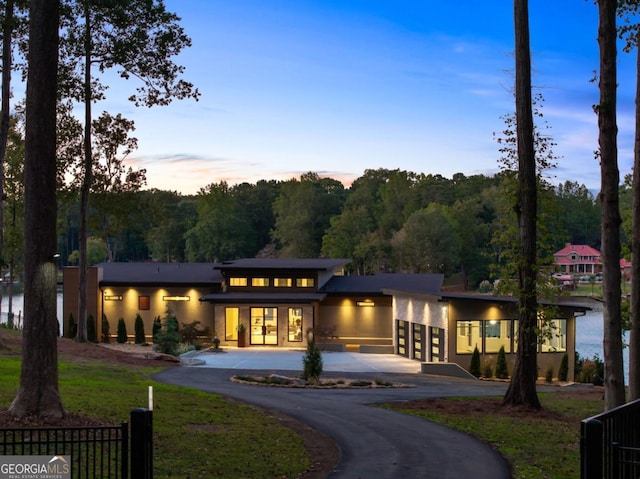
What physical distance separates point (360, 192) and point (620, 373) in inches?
3387

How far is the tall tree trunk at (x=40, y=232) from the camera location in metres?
12.5

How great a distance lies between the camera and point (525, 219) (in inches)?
741

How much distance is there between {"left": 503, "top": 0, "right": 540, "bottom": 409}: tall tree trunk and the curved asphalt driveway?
345 centimetres

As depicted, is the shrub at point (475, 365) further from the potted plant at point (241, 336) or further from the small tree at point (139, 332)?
the small tree at point (139, 332)

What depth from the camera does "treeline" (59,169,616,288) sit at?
8269 cm

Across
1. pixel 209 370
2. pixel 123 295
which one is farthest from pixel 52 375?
pixel 123 295

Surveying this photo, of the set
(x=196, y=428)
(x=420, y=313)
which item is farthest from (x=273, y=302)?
(x=196, y=428)

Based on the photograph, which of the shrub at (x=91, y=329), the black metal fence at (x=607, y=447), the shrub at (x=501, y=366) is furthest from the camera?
the shrub at (x=91, y=329)

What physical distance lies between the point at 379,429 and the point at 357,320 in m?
26.2

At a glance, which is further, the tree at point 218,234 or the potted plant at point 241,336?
the tree at point 218,234

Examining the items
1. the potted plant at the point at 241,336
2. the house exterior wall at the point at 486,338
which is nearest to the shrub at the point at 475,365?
the house exterior wall at the point at 486,338

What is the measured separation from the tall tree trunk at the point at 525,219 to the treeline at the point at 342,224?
4886cm

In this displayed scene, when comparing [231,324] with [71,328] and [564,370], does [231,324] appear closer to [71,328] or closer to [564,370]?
[71,328]

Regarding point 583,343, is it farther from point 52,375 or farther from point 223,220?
point 223,220
